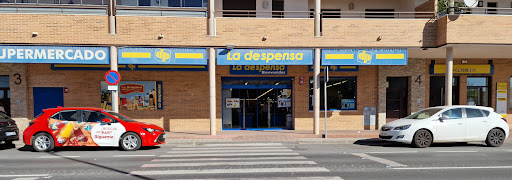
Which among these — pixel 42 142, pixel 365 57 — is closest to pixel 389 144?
pixel 365 57

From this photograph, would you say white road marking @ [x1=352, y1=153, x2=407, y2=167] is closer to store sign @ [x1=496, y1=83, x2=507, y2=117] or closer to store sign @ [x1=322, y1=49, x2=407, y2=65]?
store sign @ [x1=322, y1=49, x2=407, y2=65]

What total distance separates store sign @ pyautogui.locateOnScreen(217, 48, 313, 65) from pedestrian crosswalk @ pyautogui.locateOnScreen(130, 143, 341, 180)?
480 cm

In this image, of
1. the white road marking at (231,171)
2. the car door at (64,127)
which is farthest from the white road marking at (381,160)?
the car door at (64,127)

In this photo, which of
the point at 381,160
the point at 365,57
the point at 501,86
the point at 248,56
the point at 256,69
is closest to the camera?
the point at 381,160

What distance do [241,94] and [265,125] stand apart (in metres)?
2.02

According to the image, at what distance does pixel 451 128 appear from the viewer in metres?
9.98

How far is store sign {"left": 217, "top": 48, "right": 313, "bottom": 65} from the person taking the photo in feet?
42.8

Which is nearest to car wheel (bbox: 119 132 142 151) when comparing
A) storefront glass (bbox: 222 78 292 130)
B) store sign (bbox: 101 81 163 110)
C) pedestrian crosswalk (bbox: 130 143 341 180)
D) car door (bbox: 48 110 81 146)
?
pedestrian crosswalk (bbox: 130 143 341 180)

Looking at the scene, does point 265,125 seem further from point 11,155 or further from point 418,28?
point 11,155

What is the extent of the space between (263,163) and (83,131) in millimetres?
5901

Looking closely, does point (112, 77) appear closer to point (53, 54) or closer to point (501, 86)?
point (53, 54)

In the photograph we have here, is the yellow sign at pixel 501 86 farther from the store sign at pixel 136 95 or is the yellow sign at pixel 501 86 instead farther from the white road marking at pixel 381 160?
the store sign at pixel 136 95

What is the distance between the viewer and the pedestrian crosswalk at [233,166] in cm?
631

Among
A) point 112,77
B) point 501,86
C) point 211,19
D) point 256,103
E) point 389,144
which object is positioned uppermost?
point 211,19
